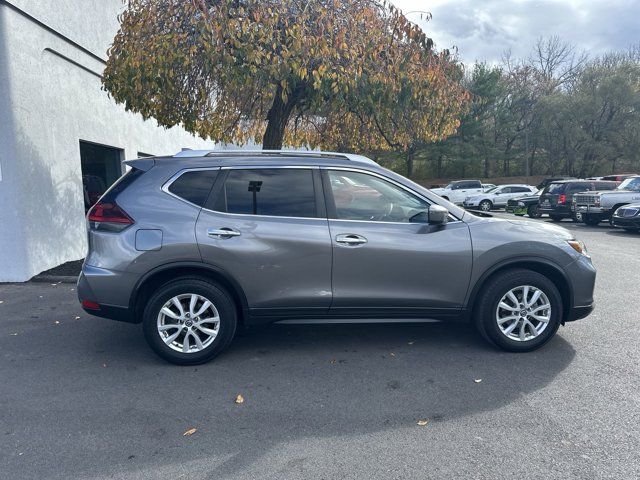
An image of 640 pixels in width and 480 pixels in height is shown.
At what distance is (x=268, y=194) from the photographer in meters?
4.13

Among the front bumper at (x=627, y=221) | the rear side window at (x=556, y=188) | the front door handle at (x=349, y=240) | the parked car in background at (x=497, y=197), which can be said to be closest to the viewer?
the front door handle at (x=349, y=240)

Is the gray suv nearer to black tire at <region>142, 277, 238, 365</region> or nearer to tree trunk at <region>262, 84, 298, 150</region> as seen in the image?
black tire at <region>142, 277, 238, 365</region>

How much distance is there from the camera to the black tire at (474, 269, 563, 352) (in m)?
4.18

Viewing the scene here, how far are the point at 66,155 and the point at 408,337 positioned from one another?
6944 mm

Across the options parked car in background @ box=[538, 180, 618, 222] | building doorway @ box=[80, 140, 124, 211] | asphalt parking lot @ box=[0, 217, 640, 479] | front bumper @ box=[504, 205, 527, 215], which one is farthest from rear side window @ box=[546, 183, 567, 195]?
building doorway @ box=[80, 140, 124, 211]

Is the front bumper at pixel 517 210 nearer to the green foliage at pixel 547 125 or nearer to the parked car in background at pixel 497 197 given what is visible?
the parked car in background at pixel 497 197

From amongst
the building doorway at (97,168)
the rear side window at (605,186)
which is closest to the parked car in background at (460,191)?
the rear side window at (605,186)

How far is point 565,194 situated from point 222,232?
1626 centimetres

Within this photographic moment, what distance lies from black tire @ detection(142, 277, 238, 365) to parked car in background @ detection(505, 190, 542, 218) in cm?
1712

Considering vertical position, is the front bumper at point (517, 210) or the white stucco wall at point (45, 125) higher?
the white stucco wall at point (45, 125)

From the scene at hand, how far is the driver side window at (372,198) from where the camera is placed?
165 inches

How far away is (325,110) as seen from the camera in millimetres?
9984

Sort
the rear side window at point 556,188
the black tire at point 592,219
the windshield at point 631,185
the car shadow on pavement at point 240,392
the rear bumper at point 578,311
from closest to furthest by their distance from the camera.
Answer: the car shadow on pavement at point 240,392 → the rear bumper at point 578,311 → the black tire at point 592,219 → the windshield at point 631,185 → the rear side window at point 556,188

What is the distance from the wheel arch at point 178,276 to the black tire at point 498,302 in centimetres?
214
